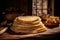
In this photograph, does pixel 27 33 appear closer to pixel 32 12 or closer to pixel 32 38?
pixel 32 38

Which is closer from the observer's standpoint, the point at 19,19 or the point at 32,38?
the point at 32,38

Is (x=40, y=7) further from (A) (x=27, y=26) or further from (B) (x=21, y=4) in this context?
(A) (x=27, y=26)

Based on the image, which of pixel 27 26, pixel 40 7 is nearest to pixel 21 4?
pixel 40 7

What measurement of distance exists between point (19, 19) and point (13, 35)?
0.15 meters

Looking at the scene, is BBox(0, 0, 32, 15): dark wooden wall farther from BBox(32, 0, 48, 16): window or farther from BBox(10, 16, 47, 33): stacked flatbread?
BBox(10, 16, 47, 33): stacked flatbread

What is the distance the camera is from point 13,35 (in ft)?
3.47

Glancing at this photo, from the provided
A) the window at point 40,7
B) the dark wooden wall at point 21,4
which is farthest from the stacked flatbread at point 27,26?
the window at point 40,7

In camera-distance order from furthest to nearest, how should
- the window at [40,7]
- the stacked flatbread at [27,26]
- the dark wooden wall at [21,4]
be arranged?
1. the window at [40,7]
2. the dark wooden wall at [21,4]
3. the stacked flatbread at [27,26]

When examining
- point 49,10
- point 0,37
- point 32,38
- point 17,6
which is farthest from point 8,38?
point 49,10

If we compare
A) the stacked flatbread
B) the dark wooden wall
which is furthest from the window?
the stacked flatbread

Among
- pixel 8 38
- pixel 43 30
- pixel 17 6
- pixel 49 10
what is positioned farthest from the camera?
pixel 49 10

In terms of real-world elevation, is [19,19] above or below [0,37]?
above

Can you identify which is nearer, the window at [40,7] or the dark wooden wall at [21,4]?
the dark wooden wall at [21,4]

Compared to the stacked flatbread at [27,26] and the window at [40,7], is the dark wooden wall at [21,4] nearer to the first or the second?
the window at [40,7]
